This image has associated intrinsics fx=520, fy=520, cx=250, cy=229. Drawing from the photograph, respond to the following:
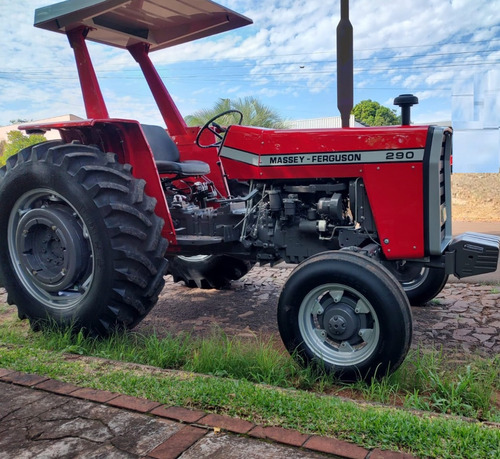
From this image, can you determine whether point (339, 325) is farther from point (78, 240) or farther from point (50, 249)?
point (50, 249)

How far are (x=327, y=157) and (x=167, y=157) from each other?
186 centimetres

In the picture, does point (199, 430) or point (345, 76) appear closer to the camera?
point (199, 430)

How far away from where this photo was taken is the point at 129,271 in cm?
376

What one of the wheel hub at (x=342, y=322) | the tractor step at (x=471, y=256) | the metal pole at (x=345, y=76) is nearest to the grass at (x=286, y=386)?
the wheel hub at (x=342, y=322)

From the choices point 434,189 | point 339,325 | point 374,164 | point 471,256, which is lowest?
point 339,325

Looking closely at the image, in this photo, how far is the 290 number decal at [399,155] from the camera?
354 cm

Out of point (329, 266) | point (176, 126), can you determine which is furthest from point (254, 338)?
point (176, 126)

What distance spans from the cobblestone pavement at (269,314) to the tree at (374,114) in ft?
125

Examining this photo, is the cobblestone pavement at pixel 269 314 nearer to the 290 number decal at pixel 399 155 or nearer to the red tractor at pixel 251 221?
the red tractor at pixel 251 221

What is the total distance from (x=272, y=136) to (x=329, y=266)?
48.4 inches

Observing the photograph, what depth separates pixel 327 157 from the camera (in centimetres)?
381

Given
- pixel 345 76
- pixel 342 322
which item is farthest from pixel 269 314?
pixel 345 76

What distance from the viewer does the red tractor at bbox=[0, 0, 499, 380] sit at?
328 cm

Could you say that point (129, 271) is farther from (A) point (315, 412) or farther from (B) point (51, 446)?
(A) point (315, 412)
